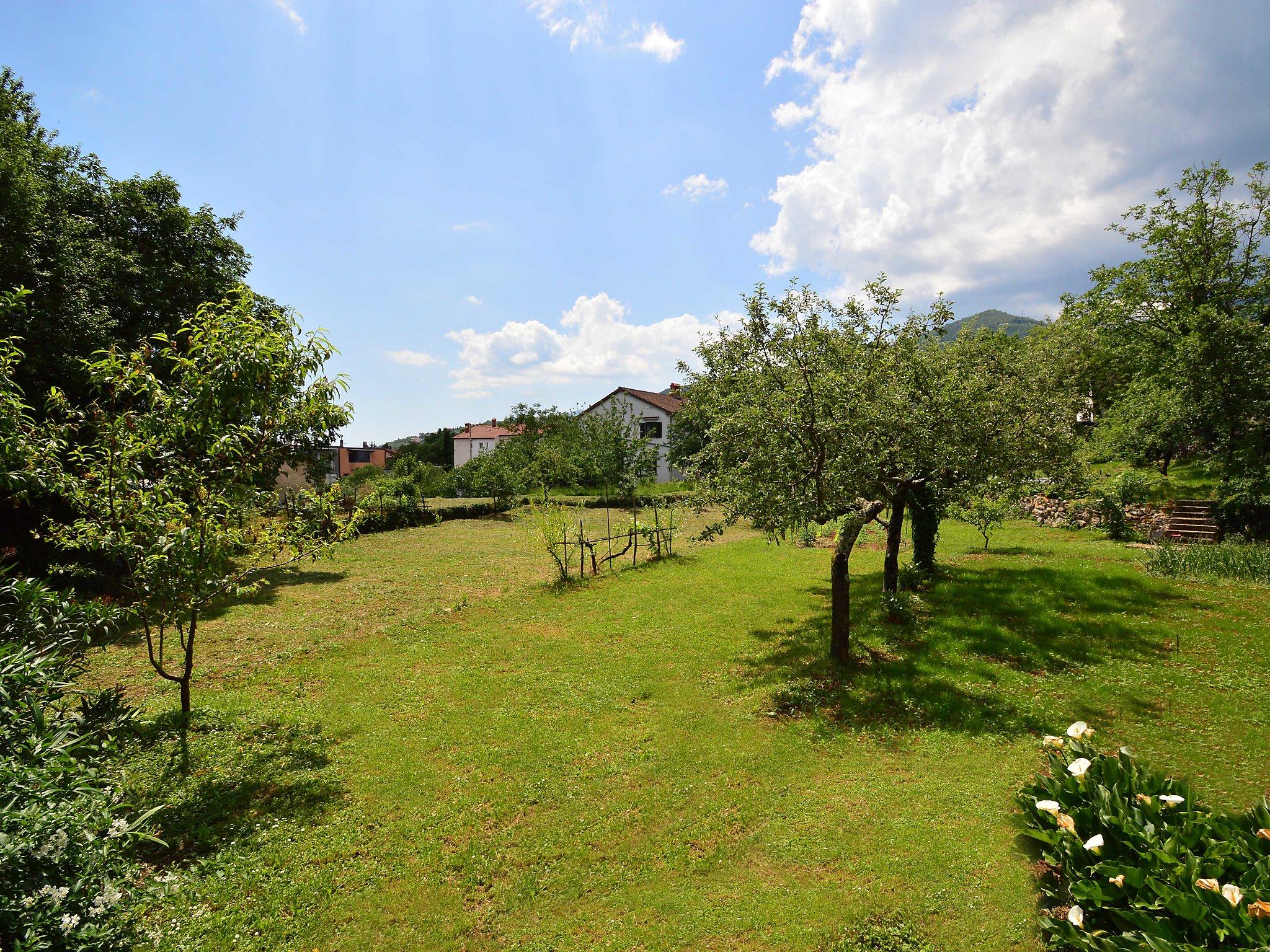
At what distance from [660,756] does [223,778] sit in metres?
5.84

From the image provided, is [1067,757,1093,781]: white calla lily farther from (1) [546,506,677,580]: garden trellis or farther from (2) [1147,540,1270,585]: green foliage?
(1) [546,506,677,580]: garden trellis

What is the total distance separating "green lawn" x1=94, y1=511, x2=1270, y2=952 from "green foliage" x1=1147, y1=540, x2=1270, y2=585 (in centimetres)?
74

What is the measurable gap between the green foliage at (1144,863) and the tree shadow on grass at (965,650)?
318 centimetres

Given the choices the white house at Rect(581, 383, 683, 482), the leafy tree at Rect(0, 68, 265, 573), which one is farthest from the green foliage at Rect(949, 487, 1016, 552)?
the white house at Rect(581, 383, 683, 482)

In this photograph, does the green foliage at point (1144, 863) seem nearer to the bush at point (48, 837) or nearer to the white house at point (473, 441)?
the bush at point (48, 837)

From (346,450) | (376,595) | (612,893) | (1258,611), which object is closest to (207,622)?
(376,595)

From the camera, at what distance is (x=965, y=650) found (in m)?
10.9

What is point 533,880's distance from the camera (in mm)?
5562

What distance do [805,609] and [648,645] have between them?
4671 millimetres

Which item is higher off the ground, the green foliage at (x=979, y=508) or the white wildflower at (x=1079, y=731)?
the green foliage at (x=979, y=508)

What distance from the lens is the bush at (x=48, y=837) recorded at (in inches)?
120

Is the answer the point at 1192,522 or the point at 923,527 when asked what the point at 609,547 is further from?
the point at 1192,522

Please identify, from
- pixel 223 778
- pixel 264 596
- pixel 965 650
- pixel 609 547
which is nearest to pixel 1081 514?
pixel 965 650

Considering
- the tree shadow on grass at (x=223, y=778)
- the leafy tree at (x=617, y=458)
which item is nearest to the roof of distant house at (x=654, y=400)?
the leafy tree at (x=617, y=458)
